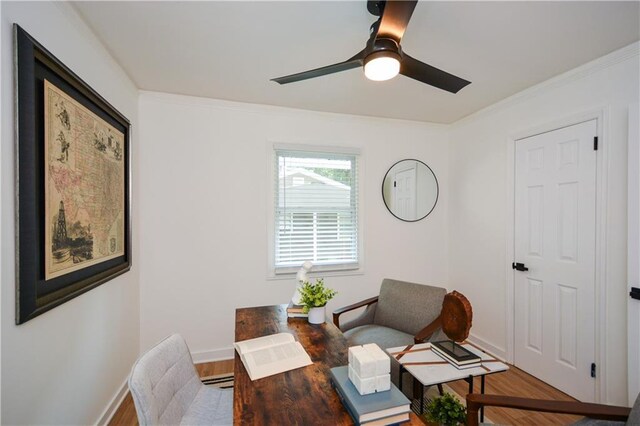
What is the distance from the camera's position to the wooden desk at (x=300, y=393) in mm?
962

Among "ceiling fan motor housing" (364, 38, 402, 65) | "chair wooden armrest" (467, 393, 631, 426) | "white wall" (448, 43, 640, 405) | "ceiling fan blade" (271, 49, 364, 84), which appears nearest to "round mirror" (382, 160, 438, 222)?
"white wall" (448, 43, 640, 405)

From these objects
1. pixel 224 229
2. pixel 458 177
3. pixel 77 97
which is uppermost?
pixel 77 97

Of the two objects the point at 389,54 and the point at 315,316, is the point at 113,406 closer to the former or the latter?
the point at 315,316

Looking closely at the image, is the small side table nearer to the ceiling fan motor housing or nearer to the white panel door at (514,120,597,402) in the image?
the white panel door at (514,120,597,402)

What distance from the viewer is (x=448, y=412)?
125 centimetres

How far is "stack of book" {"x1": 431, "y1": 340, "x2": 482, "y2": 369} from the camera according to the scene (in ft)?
5.06

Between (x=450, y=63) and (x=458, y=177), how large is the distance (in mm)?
1613

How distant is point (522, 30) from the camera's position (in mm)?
1701

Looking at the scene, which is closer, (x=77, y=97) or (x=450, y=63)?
(x=77, y=97)

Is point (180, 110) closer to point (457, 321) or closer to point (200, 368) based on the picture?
point (200, 368)

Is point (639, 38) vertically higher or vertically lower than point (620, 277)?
higher

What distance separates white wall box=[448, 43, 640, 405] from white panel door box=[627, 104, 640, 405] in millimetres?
111

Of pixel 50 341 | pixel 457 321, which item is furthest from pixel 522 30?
pixel 50 341

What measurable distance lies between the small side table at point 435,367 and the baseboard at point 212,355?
5.72 ft
